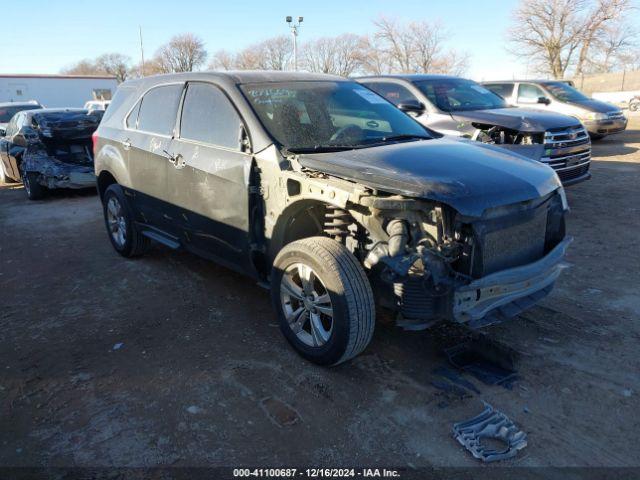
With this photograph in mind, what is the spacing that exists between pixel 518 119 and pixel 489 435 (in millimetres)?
5900

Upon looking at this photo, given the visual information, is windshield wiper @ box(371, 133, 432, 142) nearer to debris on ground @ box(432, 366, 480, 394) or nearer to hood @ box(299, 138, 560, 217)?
hood @ box(299, 138, 560, 217)

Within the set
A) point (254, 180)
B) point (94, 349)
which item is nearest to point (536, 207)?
point (254, 180)

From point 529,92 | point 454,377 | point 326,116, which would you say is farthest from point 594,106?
point 454,377

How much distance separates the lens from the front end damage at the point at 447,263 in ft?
9.62

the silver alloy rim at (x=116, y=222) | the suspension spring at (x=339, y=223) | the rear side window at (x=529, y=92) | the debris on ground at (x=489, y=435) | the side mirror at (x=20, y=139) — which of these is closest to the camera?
the debris on ground at (x=489, y=435)

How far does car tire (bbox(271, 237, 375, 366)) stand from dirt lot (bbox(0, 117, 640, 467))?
20cm

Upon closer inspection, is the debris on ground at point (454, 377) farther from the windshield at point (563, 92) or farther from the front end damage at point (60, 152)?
the windshield at point (563, 92)

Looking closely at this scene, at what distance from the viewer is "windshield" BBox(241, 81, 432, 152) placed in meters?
3.84

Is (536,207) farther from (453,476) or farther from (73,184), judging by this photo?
(73,184)

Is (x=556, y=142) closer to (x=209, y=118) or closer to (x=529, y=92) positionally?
(x=209, y=118)

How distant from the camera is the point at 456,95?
8492 millimetres

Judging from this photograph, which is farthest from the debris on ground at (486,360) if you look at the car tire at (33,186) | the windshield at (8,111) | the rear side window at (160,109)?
the windshield at (8,111)

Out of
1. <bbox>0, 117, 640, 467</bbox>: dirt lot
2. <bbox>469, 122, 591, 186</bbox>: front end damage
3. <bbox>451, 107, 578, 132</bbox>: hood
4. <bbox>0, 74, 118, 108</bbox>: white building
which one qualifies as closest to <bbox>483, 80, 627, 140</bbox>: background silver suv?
<bbox>451, 107, 578, 132</bbox>: hood

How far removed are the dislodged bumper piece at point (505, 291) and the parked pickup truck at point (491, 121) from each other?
12.3 feet
